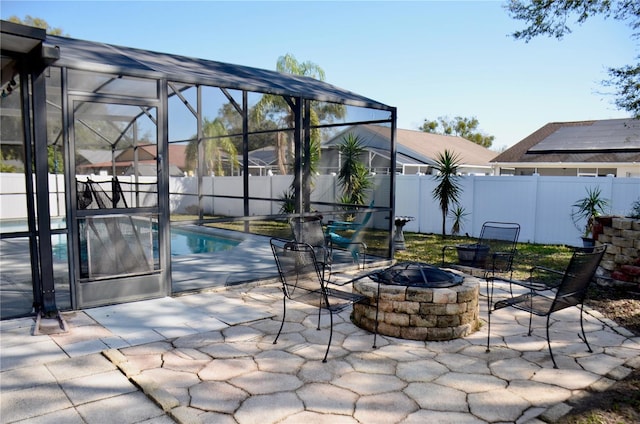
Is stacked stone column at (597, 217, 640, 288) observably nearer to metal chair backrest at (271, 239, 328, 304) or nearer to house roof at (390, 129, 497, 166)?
metal chair backrest at (271, 239, 328, 304)

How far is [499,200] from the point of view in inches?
400

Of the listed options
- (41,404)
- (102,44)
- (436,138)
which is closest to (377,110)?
(102,44)

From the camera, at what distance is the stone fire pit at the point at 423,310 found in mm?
3857

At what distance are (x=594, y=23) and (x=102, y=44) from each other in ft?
27.3

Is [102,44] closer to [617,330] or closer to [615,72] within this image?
[617,330]

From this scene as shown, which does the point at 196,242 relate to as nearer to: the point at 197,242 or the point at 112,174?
the point at 197,242

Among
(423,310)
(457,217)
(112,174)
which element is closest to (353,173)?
(457,217)

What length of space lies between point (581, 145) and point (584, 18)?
348 inches

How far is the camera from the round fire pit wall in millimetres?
3857

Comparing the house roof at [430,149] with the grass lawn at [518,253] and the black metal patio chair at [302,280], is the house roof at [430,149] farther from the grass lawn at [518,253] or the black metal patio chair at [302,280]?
the black metal patio chair at [302,280]

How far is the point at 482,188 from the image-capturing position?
10391 mm

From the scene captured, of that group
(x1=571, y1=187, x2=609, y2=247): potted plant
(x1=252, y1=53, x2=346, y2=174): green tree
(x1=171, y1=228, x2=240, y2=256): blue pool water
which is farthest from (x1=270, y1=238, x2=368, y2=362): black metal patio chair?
(x1=252, y1=53, x2=346, y2=174): green tree

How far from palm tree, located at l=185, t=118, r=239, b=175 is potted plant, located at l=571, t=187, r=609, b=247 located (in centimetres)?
762

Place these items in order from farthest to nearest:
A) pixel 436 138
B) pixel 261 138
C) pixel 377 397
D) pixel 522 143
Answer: pixel 436 138 → pixel 522 143 → pixel 261 138 → pixel 377 397
